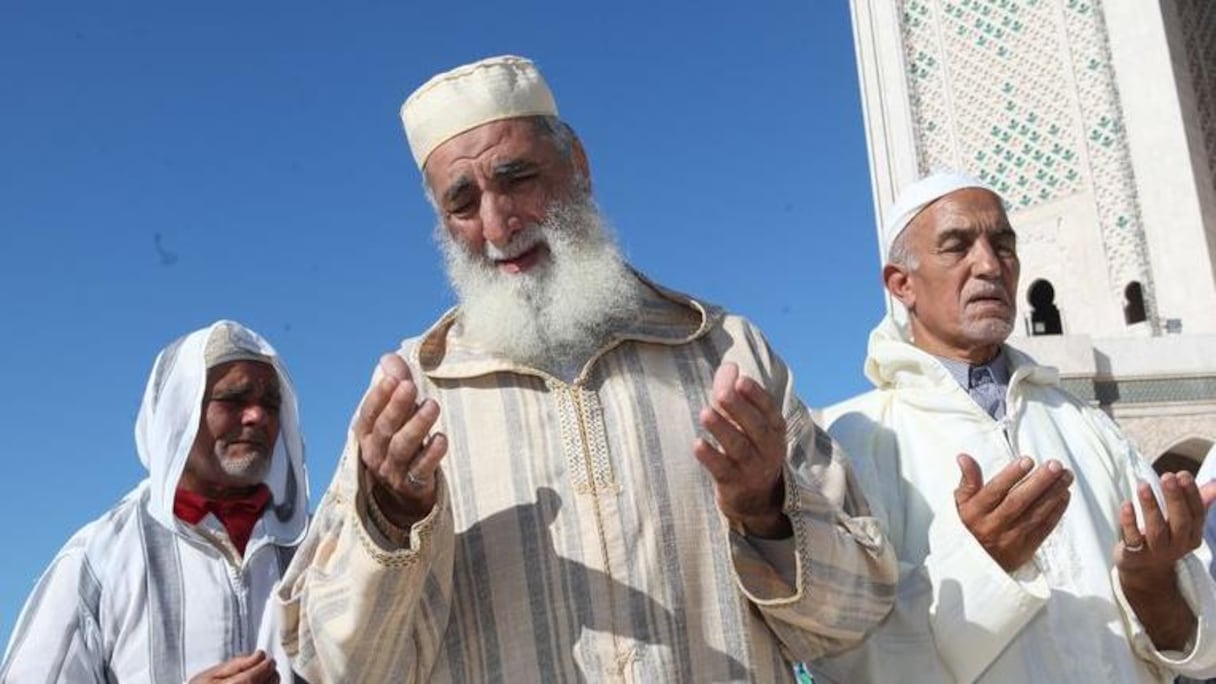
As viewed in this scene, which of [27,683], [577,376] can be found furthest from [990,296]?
[27,683]

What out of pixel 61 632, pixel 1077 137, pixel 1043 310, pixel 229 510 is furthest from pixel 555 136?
pixel 1043 310

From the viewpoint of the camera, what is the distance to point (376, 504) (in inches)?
41.1

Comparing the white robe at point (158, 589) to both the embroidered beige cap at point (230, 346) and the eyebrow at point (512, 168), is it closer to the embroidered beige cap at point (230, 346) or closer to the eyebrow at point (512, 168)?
the embroidered beige cap at point (230, 346)

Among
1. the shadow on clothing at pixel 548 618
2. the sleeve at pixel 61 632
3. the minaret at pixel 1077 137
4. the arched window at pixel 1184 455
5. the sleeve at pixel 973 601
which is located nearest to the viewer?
the shadow on clothing at pixel 548 618

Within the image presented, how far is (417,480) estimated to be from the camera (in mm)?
1010

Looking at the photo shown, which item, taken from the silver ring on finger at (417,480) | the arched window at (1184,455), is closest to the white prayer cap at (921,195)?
the silver ring on finger at (417,480)

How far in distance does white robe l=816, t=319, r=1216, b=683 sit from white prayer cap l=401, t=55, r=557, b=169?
1.90 feet

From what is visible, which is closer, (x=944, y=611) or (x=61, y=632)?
(x=944, y=611)

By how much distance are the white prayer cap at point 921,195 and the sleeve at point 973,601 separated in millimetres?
466

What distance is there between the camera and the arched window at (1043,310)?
7595mm

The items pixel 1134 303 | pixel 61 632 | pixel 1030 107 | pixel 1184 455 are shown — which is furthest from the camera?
pixel 1030 107

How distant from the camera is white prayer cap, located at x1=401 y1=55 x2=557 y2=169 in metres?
1.25

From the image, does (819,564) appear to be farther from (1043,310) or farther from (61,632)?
(1043,310)

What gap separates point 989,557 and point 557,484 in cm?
47
